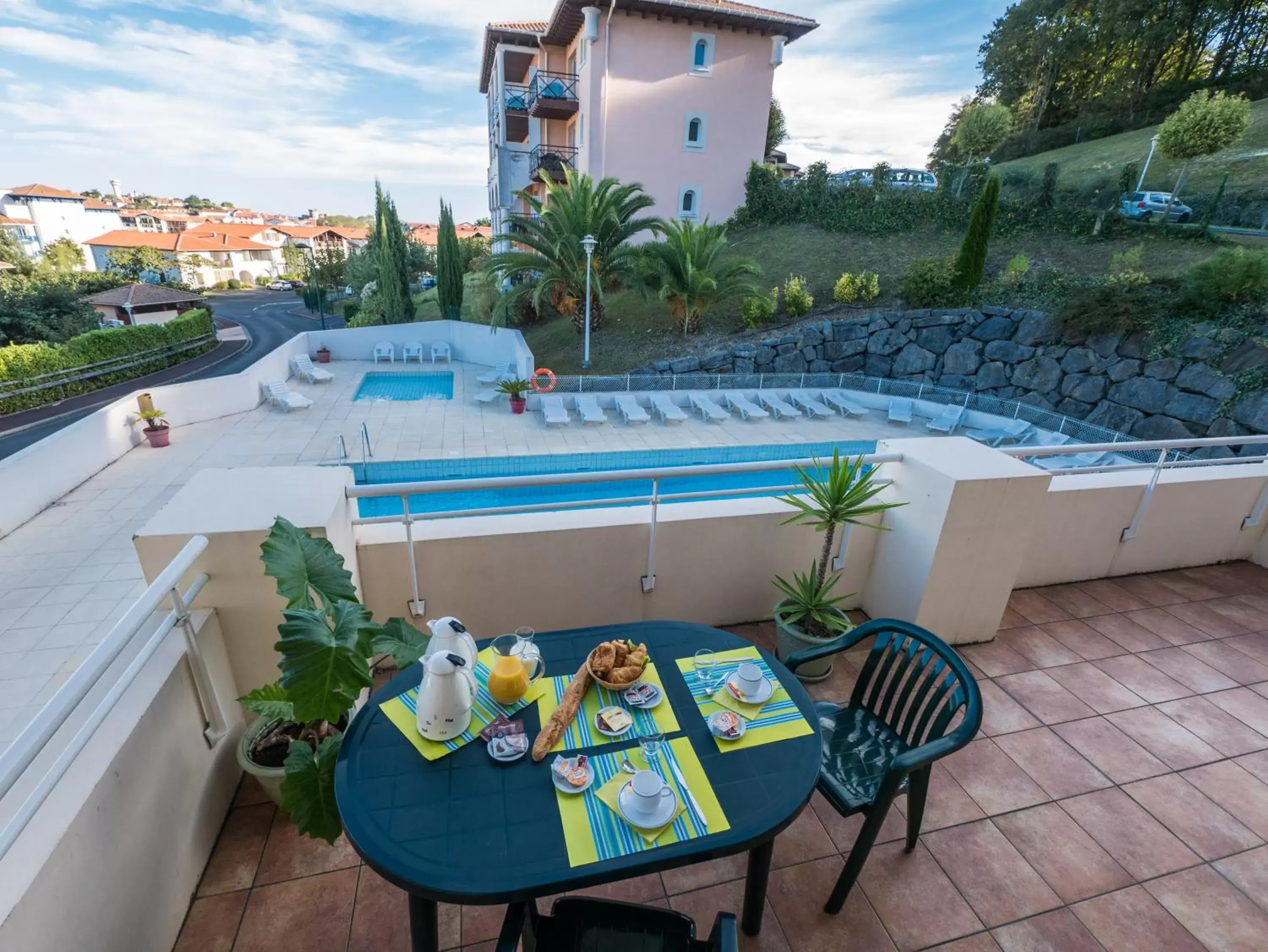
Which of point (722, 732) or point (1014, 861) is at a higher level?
point (722, 732)

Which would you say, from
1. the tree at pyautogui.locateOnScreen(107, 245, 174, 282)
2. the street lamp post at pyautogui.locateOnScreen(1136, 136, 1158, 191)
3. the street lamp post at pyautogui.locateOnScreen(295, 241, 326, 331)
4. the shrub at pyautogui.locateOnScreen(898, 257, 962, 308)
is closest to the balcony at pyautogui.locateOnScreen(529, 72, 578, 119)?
the street lamp post at pyautogui.locateOnScreen(295, 241, 326, 331)

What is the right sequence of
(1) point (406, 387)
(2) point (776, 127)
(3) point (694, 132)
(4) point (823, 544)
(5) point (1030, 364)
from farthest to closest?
(2) point (776, 127) → (3) point (694, 132) → (1) point (406, 387) → (5) point (1030, 364) → (4) point (823, 544)

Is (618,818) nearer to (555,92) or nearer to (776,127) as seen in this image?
(555,92)

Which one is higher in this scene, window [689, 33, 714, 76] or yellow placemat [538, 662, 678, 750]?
window [689, 33, 714, 76]

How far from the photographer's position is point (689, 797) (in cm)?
167

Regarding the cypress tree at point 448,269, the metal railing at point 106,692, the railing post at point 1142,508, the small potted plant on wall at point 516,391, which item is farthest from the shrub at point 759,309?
the metal railing at point 106,692

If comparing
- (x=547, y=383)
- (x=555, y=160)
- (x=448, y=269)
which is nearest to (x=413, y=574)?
(x=547, y=383)

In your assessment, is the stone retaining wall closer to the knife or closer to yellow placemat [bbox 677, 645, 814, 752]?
yellow placemat [bbox 677, 645, 814, 752]

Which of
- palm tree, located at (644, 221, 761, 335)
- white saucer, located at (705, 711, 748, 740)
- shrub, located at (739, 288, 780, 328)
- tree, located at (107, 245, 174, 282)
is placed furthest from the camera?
tree, located at (107, 245, 174, 282)

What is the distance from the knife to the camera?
1598 mm

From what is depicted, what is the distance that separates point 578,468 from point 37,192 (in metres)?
76.6

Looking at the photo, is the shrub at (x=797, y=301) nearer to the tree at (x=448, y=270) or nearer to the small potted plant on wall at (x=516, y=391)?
the small potted plant on wall at (x=516, y=391)

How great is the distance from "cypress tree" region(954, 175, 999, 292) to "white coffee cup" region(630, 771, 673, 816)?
1684 centimetres

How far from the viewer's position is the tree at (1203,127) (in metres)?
14.3
